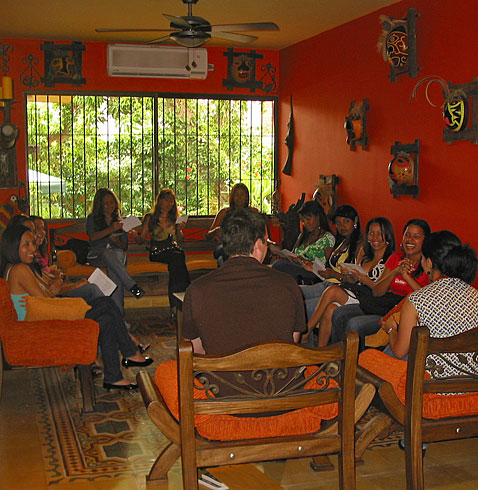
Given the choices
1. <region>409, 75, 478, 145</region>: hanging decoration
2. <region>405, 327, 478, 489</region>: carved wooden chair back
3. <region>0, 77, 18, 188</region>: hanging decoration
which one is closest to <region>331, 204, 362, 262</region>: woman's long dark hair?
<region>409, 75, 478, 145</region>: hanging decoration

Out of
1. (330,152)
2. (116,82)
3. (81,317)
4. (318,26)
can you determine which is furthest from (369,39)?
(81,317)

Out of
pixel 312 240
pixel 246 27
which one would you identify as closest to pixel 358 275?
pixel 312 240

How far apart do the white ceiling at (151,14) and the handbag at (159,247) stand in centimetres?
204

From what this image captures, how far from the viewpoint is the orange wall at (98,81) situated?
7.16m

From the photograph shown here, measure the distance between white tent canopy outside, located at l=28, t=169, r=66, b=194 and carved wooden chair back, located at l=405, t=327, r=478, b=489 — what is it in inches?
233

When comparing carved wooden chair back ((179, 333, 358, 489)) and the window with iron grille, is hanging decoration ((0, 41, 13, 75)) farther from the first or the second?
carved wooden chair back ((179, 333, 358, 489))

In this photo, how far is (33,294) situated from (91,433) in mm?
895

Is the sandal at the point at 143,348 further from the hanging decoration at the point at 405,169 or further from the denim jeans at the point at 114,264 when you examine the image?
the hanging decoration at the point at 405,169

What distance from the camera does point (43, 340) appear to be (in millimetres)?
3643

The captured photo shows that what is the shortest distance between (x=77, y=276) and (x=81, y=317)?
2364 mm

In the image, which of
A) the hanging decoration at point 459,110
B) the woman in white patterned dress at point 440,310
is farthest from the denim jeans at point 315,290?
the woman in white patterned dress at point 440,310

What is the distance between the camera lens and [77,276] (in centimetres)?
620

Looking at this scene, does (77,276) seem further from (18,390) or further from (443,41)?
(443,41)

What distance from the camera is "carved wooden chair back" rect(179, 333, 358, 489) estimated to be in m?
2.13
